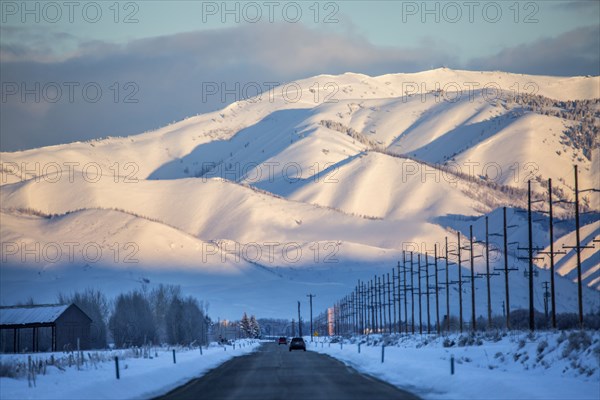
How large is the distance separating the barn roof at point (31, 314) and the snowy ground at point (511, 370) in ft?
163

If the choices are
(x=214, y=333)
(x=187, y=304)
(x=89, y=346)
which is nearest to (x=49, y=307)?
(x=89, y=346)

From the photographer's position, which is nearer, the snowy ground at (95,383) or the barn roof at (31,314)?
the snowy ground at (95,383)

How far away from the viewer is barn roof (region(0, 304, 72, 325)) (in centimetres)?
10138

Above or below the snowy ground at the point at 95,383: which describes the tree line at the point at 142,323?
above

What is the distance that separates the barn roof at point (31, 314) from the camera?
3991 inches

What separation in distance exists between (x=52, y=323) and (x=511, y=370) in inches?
2498

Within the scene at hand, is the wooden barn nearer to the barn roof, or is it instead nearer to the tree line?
the barn roof

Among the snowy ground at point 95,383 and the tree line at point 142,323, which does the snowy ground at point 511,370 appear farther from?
the tree line at point 142,323

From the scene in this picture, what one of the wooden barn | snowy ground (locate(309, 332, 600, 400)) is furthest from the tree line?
snowy ground (locate(309, 332, 600, 400))

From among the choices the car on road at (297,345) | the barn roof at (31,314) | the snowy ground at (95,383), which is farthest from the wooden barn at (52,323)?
the snowy ground at (95,383)

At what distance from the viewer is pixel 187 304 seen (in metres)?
143

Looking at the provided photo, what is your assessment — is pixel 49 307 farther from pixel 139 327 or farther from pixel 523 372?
pixel 523 372

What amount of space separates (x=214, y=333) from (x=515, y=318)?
73104 mm

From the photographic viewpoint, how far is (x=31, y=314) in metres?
104
